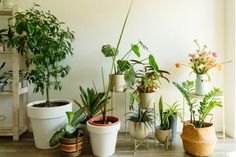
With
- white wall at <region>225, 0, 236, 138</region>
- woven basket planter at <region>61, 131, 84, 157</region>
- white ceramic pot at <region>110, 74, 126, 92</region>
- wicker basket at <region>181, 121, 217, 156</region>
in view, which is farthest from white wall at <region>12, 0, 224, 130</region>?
woven basket planter at <region>61, 131, 84, 157</region>

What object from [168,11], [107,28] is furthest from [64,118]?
[168,11]

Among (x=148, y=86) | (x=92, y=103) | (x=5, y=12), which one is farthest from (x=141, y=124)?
(x=5, y=12)

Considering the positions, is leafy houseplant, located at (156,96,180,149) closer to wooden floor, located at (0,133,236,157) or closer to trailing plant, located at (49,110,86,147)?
wooden floor, located at (0,133,236,157)

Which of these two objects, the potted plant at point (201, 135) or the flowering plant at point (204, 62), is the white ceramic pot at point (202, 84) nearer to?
the flowering plant at point (204, 62)

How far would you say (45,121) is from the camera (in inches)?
92.3

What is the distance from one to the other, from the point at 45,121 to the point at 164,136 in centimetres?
123

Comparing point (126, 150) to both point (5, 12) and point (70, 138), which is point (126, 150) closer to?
point (70, 138)

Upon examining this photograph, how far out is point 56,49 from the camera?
7.87 ft

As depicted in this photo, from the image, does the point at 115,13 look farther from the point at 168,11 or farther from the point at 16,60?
the point at 16,60

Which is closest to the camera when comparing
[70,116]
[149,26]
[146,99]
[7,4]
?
[70,116]

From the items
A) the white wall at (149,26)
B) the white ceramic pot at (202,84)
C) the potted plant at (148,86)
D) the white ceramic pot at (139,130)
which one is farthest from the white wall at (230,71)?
the white ceramic pot at (139,130)

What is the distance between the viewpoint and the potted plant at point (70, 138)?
2.17 meters

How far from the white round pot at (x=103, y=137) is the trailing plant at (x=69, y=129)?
0.17 metres

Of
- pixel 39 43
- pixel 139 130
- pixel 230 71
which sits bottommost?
pixel 139 130
